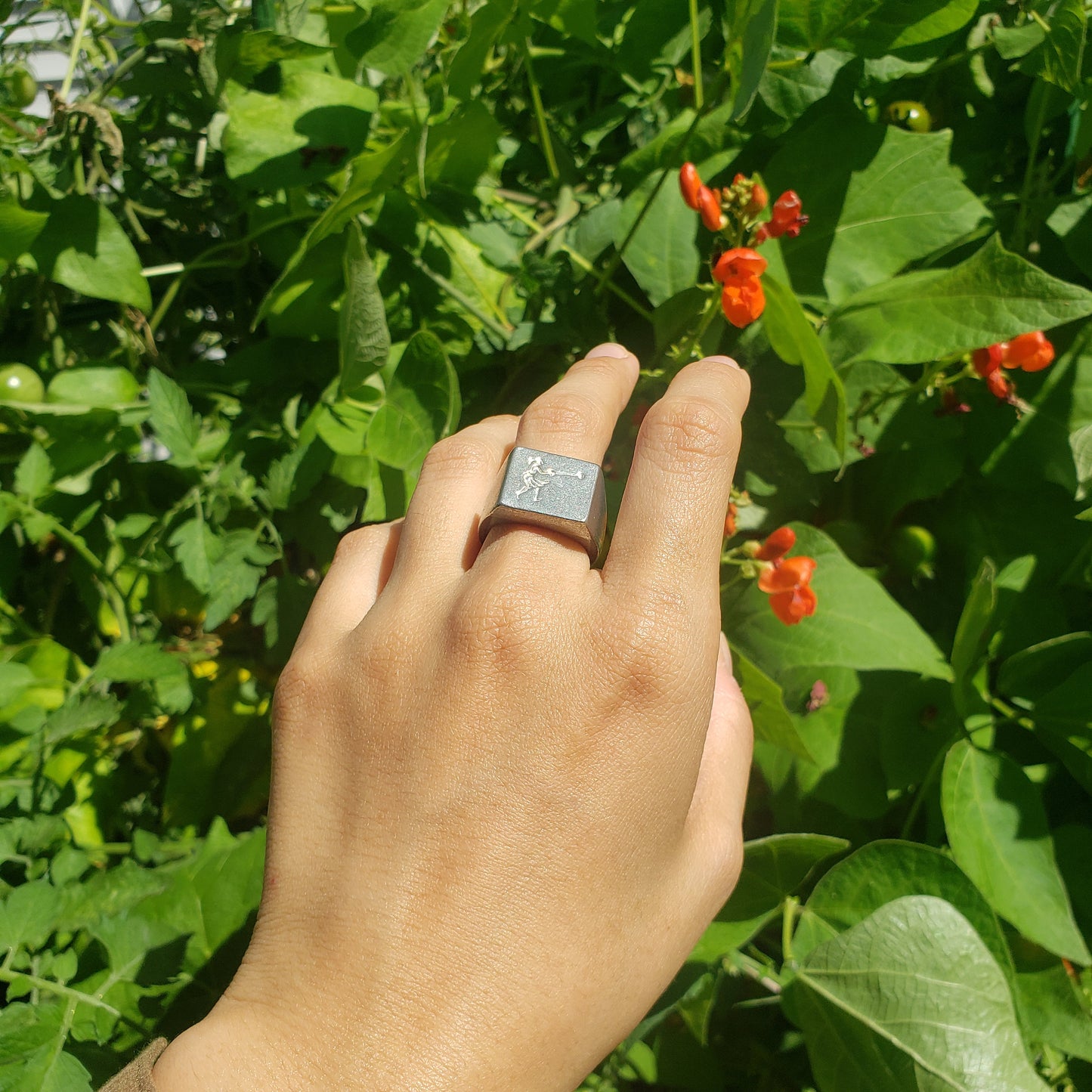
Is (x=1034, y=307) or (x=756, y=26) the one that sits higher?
(x=756, y=26)

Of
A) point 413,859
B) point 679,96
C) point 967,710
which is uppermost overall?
point 679,96

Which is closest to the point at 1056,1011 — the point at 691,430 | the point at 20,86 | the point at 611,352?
the point at 691,430

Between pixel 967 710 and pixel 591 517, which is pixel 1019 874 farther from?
pixel 591 517

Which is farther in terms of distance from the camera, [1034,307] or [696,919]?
[1034,307]

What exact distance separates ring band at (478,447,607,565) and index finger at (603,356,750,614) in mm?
34

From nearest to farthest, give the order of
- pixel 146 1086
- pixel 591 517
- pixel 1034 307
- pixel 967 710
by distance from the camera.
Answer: pixel 146 1086 < pixel 591 517 < pixel 1034 307 < pixel 967 710

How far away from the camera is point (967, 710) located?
4.11 feet

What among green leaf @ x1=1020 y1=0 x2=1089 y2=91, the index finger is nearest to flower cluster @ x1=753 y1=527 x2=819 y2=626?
the index finger

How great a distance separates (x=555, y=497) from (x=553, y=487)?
14 mm

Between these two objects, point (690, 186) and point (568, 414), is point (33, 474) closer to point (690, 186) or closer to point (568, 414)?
point (568, 414)

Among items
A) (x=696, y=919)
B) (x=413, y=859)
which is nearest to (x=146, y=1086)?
(x=413, y=859)

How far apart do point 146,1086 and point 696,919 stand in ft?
1.83

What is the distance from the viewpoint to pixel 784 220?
121 cm

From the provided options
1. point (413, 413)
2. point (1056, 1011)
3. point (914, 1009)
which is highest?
point (413, 413)
